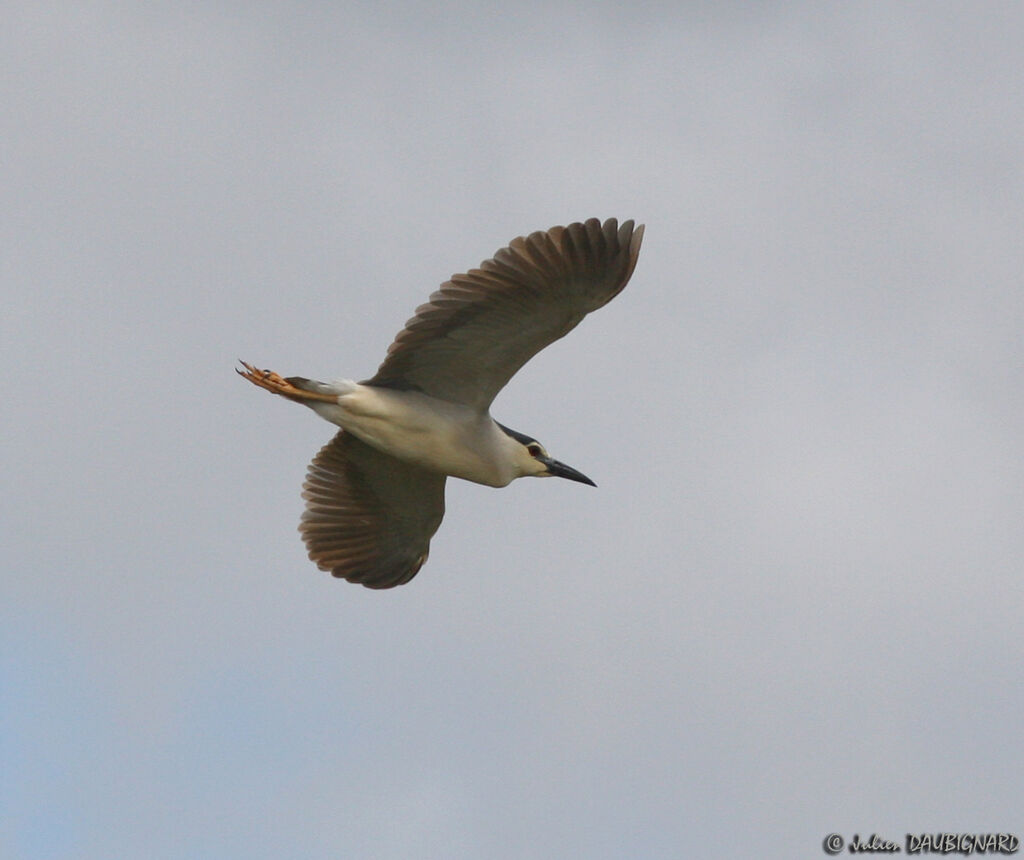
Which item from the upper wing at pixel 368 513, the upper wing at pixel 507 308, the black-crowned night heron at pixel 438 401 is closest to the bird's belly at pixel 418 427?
the black-crowned night heron at pixel 438 401

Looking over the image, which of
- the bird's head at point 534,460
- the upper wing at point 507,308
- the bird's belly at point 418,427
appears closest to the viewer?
the upper wing at point 507,308

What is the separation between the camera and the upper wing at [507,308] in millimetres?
13961

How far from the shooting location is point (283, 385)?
15.1m

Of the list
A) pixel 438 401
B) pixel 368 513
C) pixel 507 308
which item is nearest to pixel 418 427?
pixel 438 401

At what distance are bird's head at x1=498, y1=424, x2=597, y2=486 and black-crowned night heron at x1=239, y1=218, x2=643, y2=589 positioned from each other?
0.01 metres

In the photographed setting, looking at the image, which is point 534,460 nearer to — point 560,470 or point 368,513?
point 560,470

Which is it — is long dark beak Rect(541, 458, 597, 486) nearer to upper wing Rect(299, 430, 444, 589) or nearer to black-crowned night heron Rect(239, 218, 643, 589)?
black-crowned night heron Rect(239, 218, 643, 589)

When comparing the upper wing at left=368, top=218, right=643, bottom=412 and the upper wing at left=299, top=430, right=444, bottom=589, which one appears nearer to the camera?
the upper wing at left=368, top=218, right=643, bottom=412

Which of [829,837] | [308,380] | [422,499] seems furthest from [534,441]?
[829,837]

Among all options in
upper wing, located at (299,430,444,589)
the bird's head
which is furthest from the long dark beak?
upper wing, located at (299,430,444,589)

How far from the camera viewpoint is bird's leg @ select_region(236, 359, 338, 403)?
49.4ft

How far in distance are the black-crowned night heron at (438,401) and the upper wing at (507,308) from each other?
1 centimetres

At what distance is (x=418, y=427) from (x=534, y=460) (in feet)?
5.40

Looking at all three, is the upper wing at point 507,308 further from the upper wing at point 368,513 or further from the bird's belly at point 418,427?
the upper wing at point 368,513
